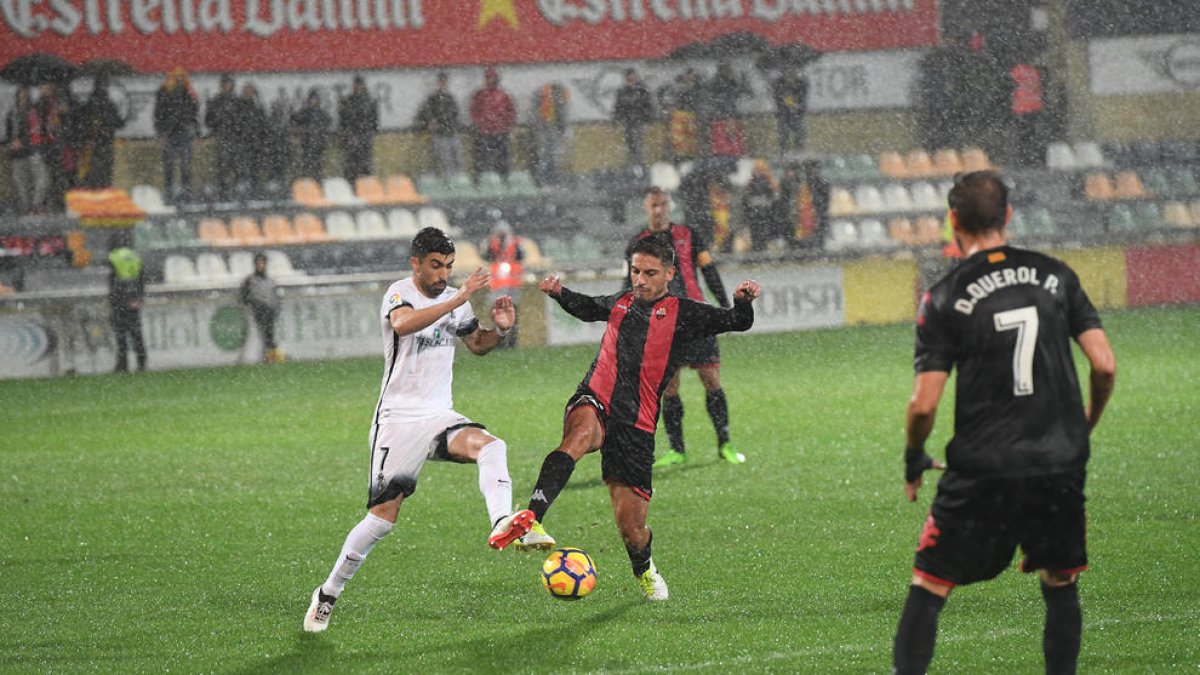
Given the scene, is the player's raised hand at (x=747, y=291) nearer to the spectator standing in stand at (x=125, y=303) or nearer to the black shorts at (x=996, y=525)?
the black shorts at (x=996, y=525)

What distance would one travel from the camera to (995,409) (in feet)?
14.7

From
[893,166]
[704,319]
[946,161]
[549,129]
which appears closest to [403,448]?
[704,319]

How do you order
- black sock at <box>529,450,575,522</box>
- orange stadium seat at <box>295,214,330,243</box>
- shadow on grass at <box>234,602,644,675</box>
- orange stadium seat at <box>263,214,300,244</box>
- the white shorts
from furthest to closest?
orange stadium seat at <box>295,214,330,243</box>
orange stadium seat at <box>263,214,300,244</box>
the white shorts
black sock at <box>529,450,575,522</box>
shadow on grass at <box>234,602,644,675</box>

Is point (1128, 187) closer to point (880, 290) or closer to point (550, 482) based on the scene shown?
point (880, 290)

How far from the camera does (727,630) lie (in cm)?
618

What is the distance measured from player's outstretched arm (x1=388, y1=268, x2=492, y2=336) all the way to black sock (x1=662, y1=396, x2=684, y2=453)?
4814 millimetres

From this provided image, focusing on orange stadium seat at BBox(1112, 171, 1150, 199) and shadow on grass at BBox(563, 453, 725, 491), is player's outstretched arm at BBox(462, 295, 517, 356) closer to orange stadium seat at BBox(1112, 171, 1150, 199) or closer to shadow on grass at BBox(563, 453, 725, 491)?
shadow on grass at BBox(563, 453, 725, 491)

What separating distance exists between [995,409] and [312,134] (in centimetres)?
2253

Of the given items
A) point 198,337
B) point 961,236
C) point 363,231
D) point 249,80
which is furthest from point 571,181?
point 961,236

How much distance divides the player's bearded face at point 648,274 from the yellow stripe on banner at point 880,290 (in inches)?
660

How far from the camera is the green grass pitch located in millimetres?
5977

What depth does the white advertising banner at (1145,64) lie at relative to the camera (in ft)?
95.4

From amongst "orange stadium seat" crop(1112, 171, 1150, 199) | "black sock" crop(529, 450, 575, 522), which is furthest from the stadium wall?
"black sock" crop(529, 450, 575, 522)

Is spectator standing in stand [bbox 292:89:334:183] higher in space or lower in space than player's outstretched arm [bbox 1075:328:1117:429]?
higher
